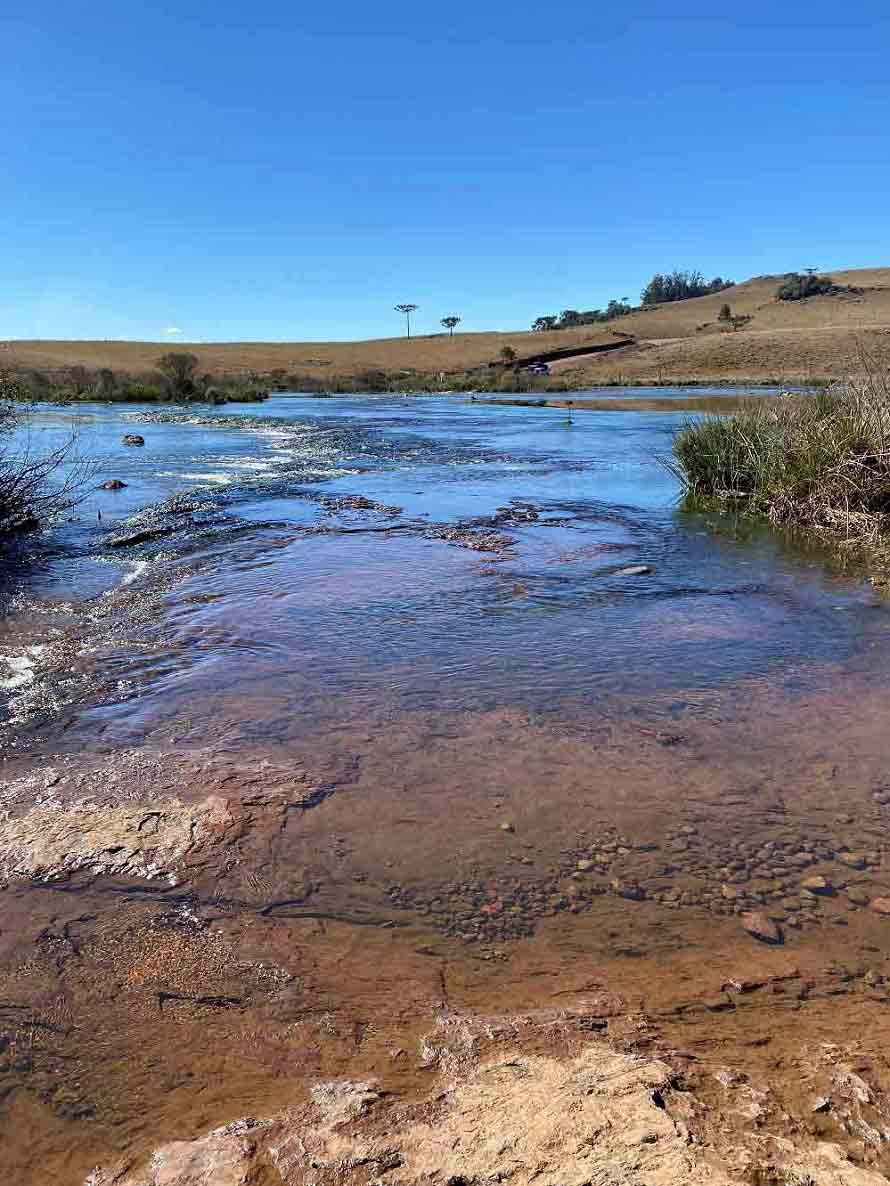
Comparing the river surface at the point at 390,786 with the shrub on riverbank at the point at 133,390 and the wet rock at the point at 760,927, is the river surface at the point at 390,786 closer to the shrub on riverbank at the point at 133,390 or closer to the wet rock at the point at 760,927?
the wet rock at the point at 760,927

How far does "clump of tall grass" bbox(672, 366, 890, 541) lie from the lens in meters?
9.79

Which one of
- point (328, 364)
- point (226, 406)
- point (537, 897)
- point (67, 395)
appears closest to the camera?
point (537, 897)

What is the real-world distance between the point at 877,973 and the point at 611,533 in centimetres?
827

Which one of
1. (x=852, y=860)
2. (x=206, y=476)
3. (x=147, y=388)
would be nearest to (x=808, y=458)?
(x=852, y=860)

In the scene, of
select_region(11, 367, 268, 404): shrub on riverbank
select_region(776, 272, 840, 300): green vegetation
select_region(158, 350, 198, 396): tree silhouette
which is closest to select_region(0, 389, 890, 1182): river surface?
select_region(11, 367, 268, 404): shrub on riverbank

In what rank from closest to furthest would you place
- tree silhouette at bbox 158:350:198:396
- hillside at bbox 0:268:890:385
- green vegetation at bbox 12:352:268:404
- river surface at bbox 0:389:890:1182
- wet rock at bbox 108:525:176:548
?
river surface at bbox 0:389:890:1182 < wet rock at bbox 108:525:176:548 < green vegetation at bbox 12:352:268:404 < tree silhouette at bbox 158:350:198:396 < hillside at bbox 0:268:890:385

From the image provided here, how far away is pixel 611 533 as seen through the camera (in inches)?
415

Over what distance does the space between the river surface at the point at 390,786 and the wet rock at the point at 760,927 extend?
0.02 metres

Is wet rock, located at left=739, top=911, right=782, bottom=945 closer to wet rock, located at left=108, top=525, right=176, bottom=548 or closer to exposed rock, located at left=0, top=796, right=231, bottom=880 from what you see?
exposed rock, located at left=0, top=796, right=231, bottom=880

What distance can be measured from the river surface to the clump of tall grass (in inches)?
87.1

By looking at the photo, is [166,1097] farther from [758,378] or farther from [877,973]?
[758,378]

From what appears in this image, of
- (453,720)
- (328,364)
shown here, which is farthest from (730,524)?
(328,364)

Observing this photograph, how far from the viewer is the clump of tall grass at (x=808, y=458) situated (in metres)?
9.79

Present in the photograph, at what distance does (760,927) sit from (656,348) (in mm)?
68749
